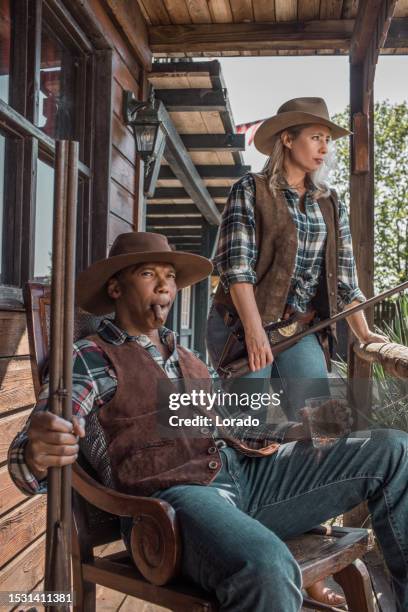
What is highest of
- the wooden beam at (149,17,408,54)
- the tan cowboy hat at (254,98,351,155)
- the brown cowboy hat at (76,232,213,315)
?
the wooden beam at (149,17,408,54)

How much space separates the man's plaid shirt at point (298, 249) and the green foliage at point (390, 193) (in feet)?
32.0

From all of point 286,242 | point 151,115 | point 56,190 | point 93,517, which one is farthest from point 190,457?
point 151,115

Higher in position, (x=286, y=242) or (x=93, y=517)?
(x=286, y=242)

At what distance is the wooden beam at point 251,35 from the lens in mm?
3385

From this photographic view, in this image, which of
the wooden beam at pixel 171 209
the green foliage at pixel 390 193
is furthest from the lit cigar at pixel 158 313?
the green foliage at pixel 390 193

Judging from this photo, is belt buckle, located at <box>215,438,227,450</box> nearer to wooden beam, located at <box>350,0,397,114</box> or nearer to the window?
the window

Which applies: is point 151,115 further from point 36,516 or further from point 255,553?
point 255,553

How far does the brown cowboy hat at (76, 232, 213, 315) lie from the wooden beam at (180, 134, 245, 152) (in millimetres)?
3158

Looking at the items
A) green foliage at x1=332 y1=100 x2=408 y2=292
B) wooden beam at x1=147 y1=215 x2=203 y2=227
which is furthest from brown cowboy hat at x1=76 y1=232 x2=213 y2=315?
green foliage at x1=332 y1=100 x2=408 y2=292

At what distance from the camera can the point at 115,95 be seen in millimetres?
2967

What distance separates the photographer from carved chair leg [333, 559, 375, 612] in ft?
5.27

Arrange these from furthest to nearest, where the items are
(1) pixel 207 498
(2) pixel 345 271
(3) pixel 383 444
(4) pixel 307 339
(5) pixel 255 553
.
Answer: (2) pixel 345 271
(4) pixel 307 339
(3) pixel 383 444
(1) pixel 207 498
(5) pixel 255 553

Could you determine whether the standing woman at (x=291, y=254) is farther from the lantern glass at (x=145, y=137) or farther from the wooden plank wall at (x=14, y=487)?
the lantern glass at (x=145, y=137)

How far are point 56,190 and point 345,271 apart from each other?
1566 mm
